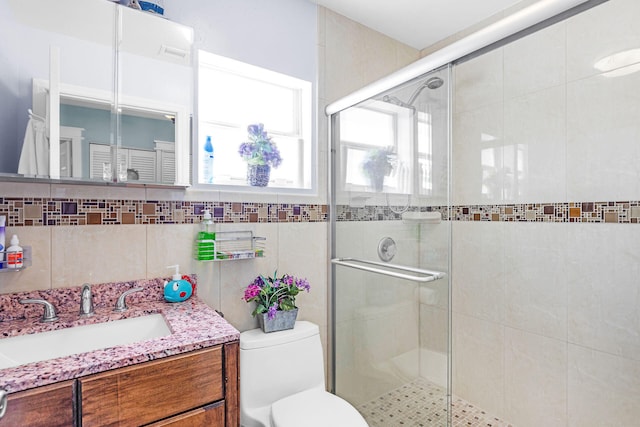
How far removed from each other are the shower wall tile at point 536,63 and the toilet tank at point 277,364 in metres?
1.78

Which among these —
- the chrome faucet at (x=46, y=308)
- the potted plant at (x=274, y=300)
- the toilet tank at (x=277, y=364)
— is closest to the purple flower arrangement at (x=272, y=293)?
A: the potted plant at (x=274, y=300)

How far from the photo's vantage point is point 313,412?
1.42 meters

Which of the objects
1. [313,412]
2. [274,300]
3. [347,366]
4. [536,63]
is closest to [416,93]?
[536,63]

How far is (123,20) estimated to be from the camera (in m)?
1.34

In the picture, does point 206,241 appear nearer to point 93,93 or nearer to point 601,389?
point 93,93

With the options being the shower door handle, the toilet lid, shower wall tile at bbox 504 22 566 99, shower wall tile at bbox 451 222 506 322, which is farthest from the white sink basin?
shower wall tile at bbox 504 22 566 99

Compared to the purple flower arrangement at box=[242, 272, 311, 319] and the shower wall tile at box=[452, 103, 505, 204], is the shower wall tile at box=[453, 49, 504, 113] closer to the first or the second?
the shower wall tile at box=[452, 103, 505, 204]

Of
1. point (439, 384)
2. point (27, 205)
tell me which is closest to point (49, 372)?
point (27, 205)

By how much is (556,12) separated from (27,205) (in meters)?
1.93

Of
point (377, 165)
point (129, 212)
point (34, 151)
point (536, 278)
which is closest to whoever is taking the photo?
point (34, 151)

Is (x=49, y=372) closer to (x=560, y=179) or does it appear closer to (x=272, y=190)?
(x=272, y=190)

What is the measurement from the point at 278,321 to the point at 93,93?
1234mm

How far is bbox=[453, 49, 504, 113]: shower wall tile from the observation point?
2053 mm

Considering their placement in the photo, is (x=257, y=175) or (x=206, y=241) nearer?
(x=206, y=241)
